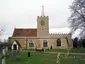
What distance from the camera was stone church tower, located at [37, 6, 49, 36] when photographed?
6356cm

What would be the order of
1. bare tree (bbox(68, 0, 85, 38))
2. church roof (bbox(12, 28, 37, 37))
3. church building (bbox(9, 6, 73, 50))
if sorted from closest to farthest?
bare tree (bbox(68, 0, 85, 38)) < church building (bbox(9, 6, 73, 50)) < church roof (bbox(12, 28, 37, 37))

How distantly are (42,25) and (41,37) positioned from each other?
144 inches

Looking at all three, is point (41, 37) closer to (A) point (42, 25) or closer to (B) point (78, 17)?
(A) point (42, 25)

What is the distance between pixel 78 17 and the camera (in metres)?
34.3

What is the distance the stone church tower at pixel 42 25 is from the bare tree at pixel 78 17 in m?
28.9

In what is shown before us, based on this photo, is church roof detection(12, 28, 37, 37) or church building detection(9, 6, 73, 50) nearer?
church building detection(9, 6, 73, 50)

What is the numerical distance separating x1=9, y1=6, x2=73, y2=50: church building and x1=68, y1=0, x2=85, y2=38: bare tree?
28803 millimetres

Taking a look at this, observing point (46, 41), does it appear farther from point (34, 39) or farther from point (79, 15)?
point (79, 15)

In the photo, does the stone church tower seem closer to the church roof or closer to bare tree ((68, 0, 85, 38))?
the church roof

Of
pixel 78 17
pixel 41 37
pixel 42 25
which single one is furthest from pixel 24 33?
pixel 78 17

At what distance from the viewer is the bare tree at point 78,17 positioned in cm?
3353

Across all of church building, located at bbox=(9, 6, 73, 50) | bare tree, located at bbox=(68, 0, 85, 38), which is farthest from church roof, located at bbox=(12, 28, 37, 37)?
bare tree, located at bbox=(68, 0, 85, 38)

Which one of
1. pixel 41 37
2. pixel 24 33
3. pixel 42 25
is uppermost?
pixel 42 25

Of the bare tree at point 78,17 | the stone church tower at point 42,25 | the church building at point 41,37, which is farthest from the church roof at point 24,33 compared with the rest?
the bare tree at point 78,17
